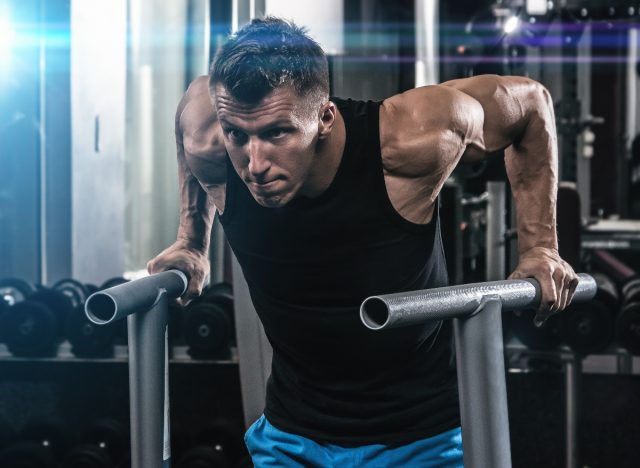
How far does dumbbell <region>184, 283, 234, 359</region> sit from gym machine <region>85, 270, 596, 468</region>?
1466mm

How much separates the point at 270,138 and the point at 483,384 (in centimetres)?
45

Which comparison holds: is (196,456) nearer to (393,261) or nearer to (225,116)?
(393,261)

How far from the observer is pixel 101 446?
8.04 feet

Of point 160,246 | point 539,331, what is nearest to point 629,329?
point 539,331

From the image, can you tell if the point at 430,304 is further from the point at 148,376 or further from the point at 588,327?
the point at 588,327

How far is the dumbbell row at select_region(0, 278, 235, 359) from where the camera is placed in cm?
256

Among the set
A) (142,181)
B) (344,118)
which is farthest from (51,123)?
(344,118)

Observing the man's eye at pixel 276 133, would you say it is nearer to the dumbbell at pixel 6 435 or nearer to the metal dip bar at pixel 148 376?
the metal dip bar at pixel 148 376

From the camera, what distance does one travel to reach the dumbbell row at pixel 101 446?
2.37m

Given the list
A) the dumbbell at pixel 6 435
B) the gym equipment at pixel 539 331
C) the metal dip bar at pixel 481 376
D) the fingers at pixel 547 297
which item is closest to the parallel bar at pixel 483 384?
the metal dip bar at pixel 481 376

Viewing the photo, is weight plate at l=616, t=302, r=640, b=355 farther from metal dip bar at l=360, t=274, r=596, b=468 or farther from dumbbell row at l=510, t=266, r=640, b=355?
metal dip bar at l=360, t=274, r=596, b=468

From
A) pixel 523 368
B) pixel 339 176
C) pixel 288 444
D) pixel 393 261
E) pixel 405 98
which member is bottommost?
pixel 523 368

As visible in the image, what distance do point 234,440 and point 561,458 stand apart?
1112mm

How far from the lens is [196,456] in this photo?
236 centimetres
